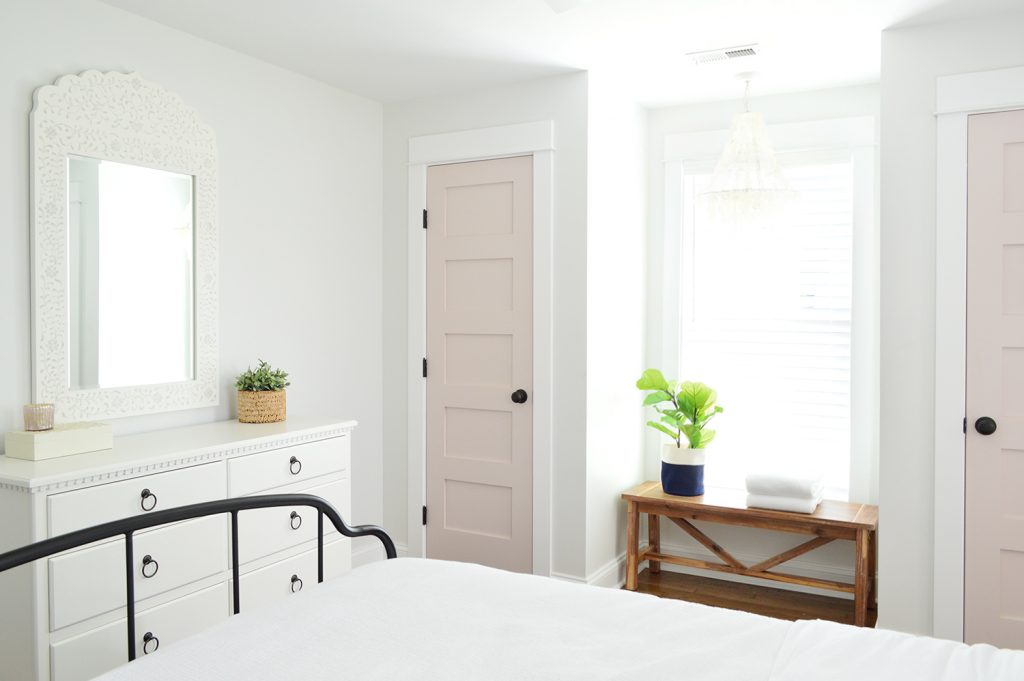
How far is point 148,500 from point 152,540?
0.12m

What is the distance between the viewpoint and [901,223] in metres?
3.01

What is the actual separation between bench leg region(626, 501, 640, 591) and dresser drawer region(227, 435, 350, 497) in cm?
141

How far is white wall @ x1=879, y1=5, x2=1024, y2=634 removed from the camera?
2957 millimetres

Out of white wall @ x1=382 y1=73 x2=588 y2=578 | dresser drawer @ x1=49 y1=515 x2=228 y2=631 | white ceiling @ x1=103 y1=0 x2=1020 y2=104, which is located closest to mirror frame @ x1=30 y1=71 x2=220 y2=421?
white ceiling @ x1=103 y1=0 x2=1020 y2=104

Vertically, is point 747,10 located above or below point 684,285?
above

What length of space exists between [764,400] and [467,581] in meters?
2.56

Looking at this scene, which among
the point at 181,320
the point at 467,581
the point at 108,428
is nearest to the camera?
the point at 467,581

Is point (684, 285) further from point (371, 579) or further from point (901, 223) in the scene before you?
point (371, 579)

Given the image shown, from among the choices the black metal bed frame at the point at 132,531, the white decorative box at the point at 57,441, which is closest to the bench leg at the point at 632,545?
the black metal bed frame at the point at 132,531

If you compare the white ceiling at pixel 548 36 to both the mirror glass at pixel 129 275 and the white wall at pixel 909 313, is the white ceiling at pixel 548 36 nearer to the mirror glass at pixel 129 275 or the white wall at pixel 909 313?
the white wall at pixel 909 313

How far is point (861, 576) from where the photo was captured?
335 cm

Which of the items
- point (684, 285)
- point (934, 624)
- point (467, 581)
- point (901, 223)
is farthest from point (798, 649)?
point (684, 285)

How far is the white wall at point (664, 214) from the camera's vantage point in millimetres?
3785

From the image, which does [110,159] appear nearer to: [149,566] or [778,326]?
[149,566]
